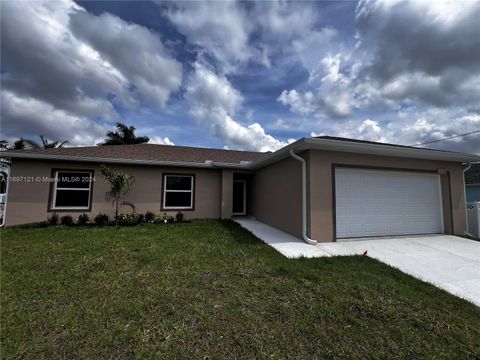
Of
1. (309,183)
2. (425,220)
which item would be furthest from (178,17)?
(425,220)

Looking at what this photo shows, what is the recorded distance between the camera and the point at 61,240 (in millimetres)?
6215

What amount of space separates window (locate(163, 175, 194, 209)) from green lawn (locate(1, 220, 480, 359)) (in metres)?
5.13

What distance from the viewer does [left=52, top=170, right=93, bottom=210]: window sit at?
897cm

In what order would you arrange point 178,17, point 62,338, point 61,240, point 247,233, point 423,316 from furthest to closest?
point 247,233 → point 178,17 → point 61,240 → point 423,316 → point 62,338

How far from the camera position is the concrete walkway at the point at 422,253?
4066 millimetres

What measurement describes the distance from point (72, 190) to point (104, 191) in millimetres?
1246

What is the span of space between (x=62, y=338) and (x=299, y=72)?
9.65 meters

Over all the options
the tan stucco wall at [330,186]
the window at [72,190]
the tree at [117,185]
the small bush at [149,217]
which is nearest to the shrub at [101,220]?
the tree at [117,185]

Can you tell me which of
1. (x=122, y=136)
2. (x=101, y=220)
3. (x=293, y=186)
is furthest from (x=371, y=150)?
(x=122, y=136)

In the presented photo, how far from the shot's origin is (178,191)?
1041 cm

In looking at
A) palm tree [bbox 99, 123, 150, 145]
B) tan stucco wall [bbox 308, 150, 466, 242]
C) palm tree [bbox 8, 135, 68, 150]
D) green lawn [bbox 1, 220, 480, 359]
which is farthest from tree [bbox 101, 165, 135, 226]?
palm tree [bbox 99, 123, 150, 145]

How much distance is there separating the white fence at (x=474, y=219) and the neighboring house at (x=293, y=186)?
36 centimetres

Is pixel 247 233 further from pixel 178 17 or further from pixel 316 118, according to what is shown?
pixel 316 118

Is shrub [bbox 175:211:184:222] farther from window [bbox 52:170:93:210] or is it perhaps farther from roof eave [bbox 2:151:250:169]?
window [bbox 52:170:93:210]
